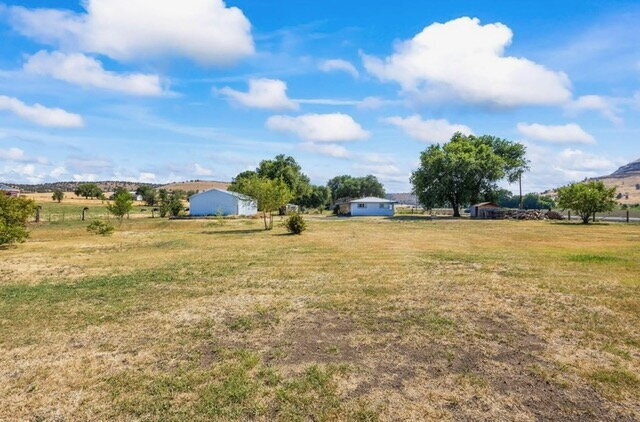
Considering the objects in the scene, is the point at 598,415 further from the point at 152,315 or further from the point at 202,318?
the point at 152,315

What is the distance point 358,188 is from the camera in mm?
111875

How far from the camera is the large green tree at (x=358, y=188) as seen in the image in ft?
369

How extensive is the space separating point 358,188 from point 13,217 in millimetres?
93120

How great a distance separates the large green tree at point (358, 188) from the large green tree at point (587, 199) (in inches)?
2718

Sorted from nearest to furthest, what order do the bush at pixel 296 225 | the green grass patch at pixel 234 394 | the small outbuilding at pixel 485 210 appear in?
1. the green grass patch at pixel 234 394
2. the bush at pixel 296 225
3. the small outbuilding at pixel 485 210

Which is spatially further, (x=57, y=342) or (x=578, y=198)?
(x=578, y=198)

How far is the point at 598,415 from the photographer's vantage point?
5.25 m

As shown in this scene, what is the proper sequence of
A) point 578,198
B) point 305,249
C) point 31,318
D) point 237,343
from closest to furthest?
point 237,343
point 31,318
point 305,249
point 578,198

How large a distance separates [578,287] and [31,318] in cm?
1505

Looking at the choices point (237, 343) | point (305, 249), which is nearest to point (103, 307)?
point (237, 343)

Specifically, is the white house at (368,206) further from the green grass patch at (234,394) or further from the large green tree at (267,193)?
the green grass patch at (234,394)

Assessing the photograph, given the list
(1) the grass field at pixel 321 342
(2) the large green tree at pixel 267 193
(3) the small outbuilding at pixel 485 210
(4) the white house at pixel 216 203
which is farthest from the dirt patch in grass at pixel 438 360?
(4) the white house at pixel 216 203

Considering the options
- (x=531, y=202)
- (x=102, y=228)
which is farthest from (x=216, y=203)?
(x=531, y=202)

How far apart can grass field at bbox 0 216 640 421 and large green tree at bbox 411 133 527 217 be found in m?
46.8
